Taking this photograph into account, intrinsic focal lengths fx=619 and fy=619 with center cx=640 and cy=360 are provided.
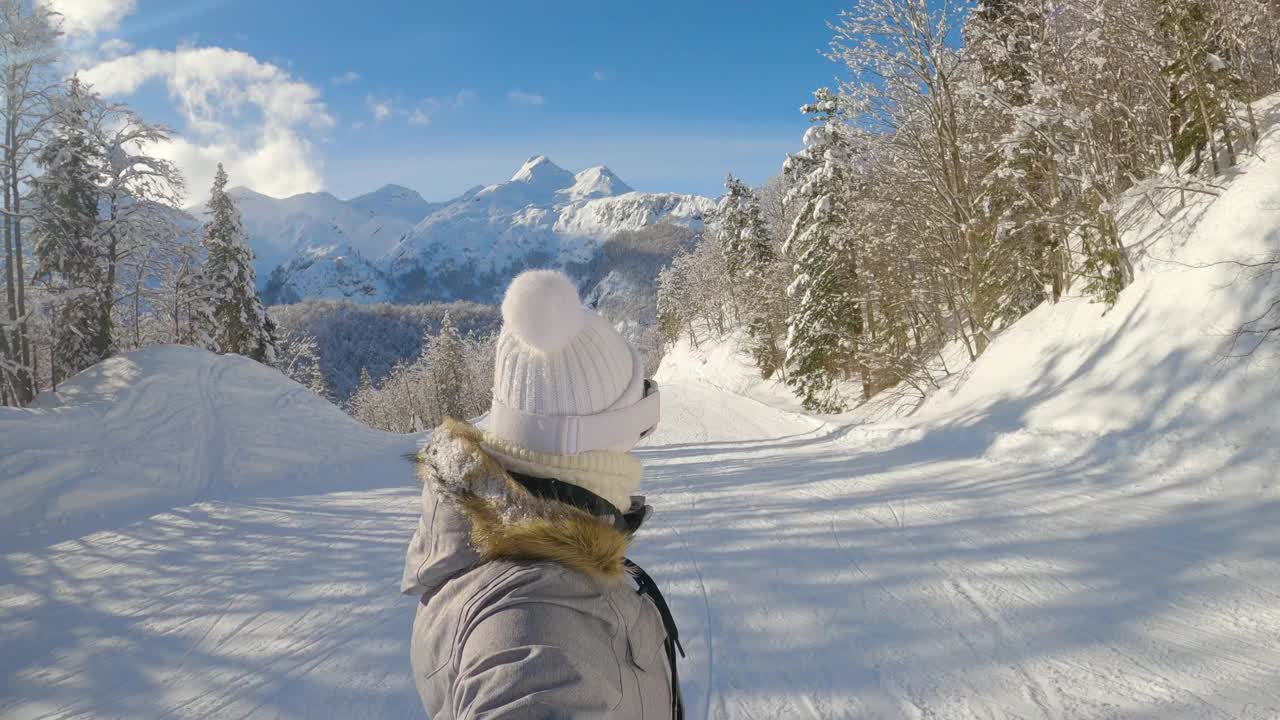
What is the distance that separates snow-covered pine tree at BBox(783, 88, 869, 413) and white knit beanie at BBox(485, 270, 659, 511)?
2038 cm

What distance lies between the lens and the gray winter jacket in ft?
3.67

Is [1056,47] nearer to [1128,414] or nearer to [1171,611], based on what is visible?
[1128,414]

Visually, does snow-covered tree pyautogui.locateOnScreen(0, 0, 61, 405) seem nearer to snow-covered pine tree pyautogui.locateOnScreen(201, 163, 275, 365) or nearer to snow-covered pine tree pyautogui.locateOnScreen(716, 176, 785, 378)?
snow-covered pine tree pyautogui.locateOnScreen(201, 163, 275, 365)

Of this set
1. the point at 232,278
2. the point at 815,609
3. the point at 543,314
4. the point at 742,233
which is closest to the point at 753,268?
the point at 742,233

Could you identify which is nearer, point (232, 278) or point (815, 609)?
point (815, 609)

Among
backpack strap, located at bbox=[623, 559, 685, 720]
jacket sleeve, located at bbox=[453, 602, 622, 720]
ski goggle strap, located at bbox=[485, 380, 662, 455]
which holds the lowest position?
backpack strap, located at bbox=[623, 559, 685, 720]

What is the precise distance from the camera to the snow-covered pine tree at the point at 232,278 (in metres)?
26.4

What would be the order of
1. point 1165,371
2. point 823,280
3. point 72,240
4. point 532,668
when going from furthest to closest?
1. point 823,280
2. point 72,240
3. point 1165,371
4. point 532,668

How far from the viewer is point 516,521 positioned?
1.27 m

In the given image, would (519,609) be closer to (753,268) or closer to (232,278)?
(232,278)

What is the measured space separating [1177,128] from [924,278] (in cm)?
654

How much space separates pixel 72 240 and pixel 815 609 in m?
Result: 18.9

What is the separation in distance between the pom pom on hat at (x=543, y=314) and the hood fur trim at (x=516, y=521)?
0.99 feet

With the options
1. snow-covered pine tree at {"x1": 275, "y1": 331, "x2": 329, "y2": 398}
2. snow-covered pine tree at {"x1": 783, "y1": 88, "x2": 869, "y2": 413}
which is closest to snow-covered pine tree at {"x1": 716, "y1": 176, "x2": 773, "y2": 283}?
snow-covered pine tree at {"x1": 783, "y1": 88, "x2": 869, "y2": 413}
